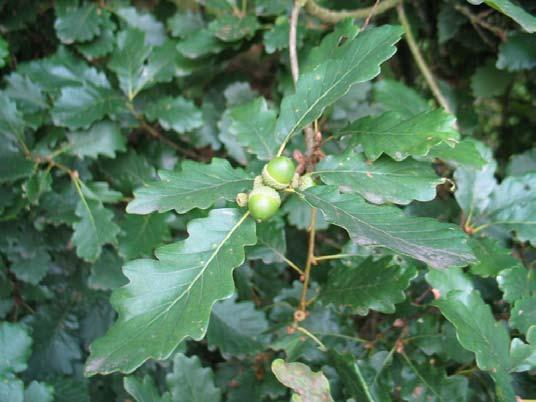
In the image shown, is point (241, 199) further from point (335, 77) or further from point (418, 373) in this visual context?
point (418, 373)

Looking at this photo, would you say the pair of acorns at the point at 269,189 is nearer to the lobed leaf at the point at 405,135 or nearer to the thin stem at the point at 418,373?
the lobed leaf at the point at 405,135

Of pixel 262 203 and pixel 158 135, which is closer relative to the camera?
pixel 262 203

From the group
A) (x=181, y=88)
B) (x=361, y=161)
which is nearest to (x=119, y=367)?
(x=361, y=161)

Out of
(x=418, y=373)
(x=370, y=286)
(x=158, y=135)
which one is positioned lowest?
(x=418, y=373)

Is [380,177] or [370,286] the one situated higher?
[380,177]

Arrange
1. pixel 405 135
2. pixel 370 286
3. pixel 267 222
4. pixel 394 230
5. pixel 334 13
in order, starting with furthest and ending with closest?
pixel 334 13
pixel 267 222
pixel 370 286
pixel 405 135
pixel 394 230

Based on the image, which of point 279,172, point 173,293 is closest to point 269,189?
point 279,172

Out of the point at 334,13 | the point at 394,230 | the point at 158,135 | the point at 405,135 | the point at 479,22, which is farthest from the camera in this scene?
the point at 158,135
